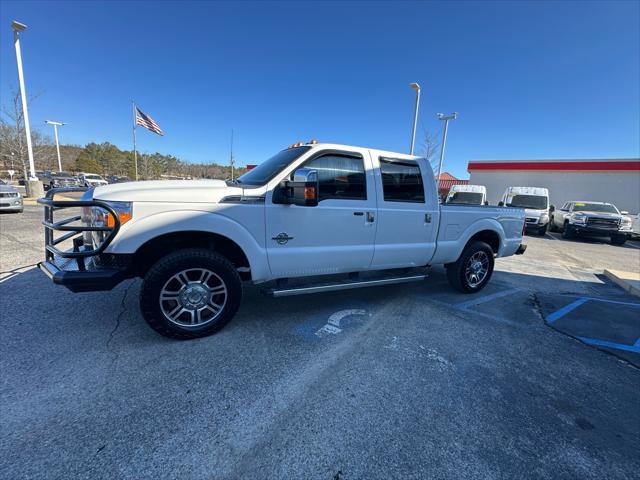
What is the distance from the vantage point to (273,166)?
3691 mm

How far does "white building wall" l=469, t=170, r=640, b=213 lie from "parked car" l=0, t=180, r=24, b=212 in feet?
94.9

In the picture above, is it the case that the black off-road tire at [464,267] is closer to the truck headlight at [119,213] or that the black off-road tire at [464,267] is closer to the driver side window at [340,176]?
the driver side window at [340,176]

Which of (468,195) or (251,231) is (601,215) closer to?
(468,195)

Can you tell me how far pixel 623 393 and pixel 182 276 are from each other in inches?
164

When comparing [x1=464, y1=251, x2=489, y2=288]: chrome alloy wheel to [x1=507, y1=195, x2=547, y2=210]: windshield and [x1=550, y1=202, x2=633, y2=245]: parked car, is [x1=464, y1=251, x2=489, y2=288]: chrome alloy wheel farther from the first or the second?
[x1=507, y1=195, x2=547, y2=210]: windshield

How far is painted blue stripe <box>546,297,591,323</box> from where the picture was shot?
432cm

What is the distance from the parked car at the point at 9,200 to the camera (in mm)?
10273

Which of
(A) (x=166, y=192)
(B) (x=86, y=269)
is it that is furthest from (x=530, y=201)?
(B) (x=86, y=269)

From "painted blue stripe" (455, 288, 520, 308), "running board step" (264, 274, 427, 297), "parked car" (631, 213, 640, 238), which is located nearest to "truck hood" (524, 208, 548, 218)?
"parked car" (631, 213, 640, 238)

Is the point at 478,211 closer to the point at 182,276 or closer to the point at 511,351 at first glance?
the point at 511,351

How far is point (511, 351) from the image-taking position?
10.8 feet

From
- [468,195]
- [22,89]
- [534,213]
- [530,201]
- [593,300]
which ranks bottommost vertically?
[593,300]

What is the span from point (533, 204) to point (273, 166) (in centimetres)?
1587

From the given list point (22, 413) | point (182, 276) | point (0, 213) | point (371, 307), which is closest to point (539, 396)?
point (371, 307)
